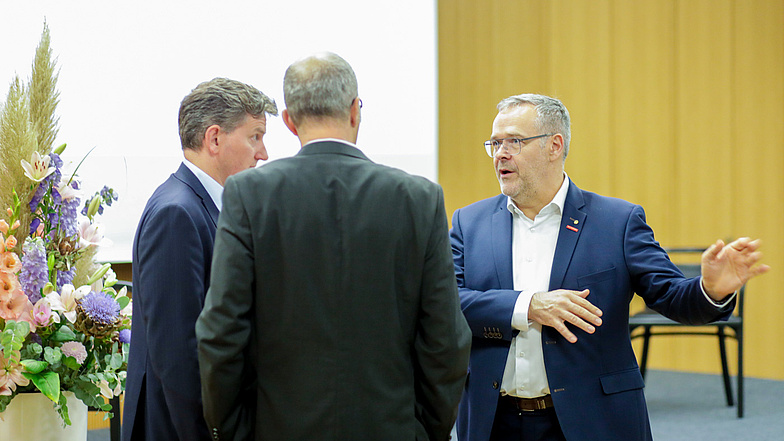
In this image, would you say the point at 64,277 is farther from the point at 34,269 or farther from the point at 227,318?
the point at 227,318

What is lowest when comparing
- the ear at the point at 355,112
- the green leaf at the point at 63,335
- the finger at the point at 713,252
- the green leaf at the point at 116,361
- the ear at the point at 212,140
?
the green leaf at the point at 116,361

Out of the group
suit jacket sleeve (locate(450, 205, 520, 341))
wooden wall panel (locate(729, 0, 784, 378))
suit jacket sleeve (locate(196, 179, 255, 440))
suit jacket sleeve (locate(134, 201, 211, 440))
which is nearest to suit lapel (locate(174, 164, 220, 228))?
suit jacket sleeve (locate(134, 201, 211, 440))

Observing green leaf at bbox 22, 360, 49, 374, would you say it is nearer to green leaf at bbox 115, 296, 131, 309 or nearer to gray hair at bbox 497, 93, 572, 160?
green leaf at bbox 115, 296, 131, 309

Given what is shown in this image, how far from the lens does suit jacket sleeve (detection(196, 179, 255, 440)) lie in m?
1.35

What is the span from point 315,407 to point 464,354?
1.06 ft

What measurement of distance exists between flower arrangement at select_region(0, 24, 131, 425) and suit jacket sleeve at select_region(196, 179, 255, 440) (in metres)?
0.51

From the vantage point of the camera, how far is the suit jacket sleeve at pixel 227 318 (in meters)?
1.35

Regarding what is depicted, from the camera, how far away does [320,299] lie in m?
1.38

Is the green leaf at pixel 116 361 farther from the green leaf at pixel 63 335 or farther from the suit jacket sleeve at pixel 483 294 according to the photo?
the suit jacket sleeve at pixel 483 294

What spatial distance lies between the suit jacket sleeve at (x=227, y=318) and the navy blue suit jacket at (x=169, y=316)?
125 mm

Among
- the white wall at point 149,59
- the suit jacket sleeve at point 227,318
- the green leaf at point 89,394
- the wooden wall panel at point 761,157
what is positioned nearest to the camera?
the suit jacket sleeve at point 227,318

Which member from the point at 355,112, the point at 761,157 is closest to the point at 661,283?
the point at 355,112

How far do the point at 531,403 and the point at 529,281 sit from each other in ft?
1.13

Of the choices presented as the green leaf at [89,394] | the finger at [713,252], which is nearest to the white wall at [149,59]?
the green leaf at [89,394]
